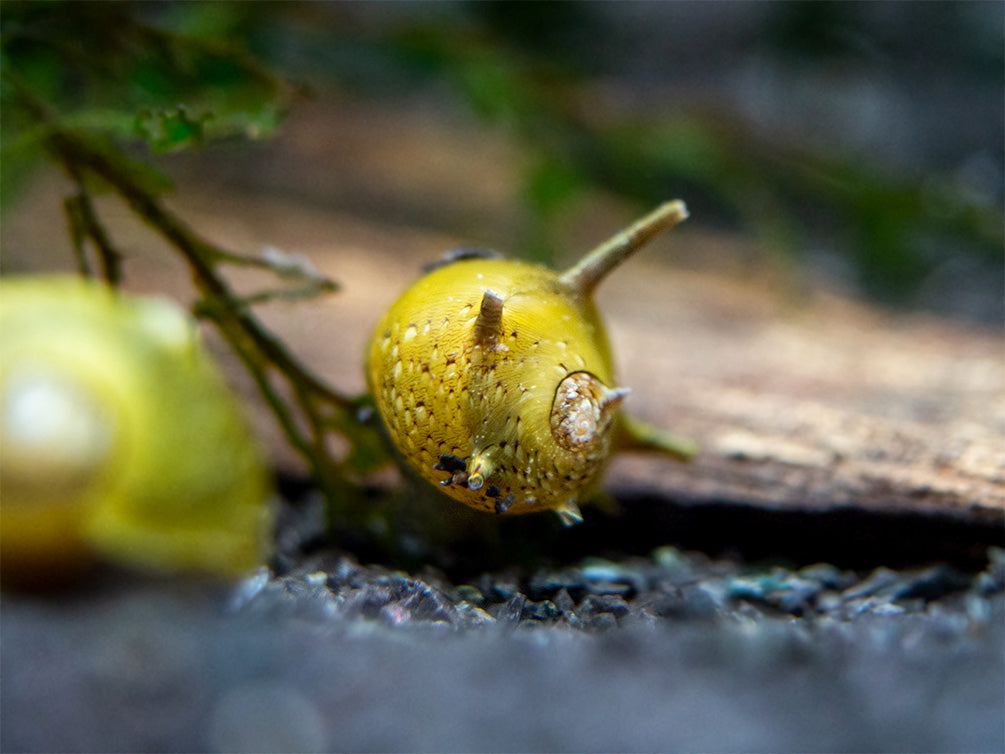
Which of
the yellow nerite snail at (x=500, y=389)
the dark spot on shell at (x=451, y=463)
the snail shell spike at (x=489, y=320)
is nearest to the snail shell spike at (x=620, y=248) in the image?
the yellow nerite snail at (x=500, y=389)

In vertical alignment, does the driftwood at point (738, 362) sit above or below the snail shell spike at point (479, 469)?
above

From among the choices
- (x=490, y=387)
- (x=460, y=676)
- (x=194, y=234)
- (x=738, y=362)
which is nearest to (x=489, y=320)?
(x=490, y=387)

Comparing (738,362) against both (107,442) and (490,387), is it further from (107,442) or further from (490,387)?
(107,442)

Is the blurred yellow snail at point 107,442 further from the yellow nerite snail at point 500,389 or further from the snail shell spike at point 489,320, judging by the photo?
the snail shell spike at point 489,320

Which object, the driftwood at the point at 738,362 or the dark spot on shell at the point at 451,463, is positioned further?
the driftwood at the point at 738,362

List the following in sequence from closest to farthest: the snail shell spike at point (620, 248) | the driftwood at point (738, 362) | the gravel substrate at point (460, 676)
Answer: the gravel substrate at point (460, 676) → the snail shell spike at point (620, 248) → the driftwood at point (738, 362)
